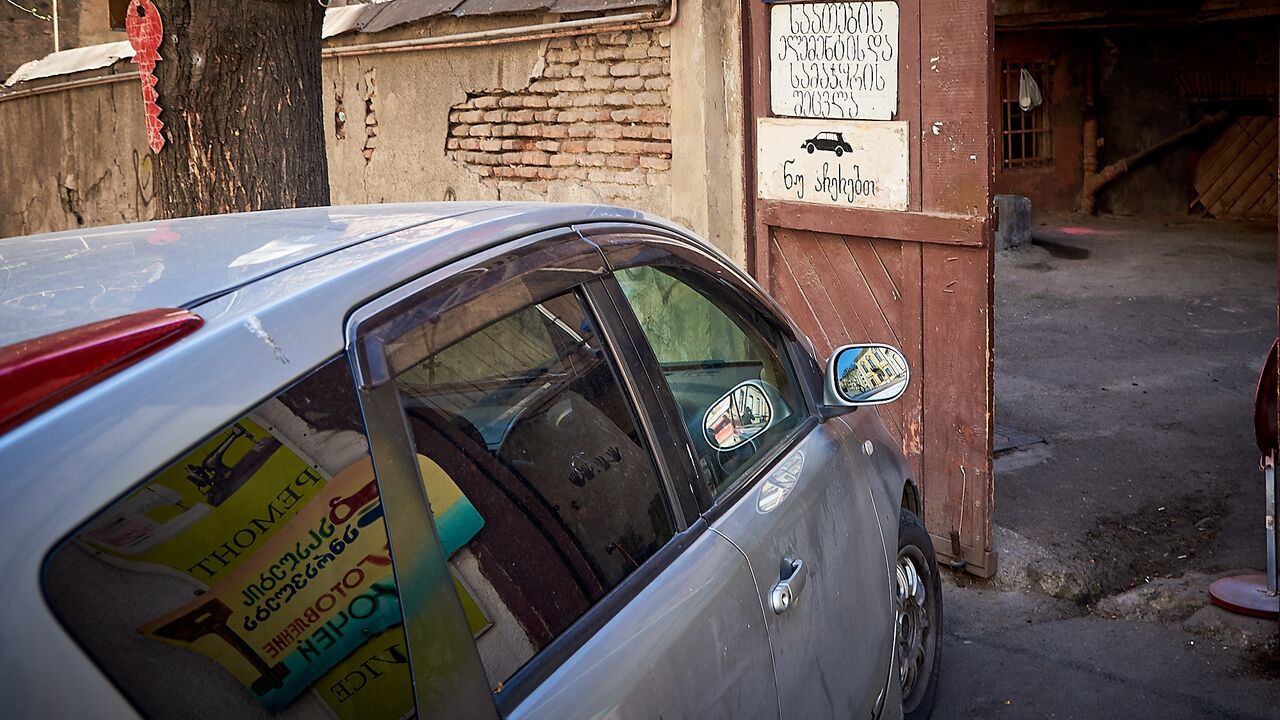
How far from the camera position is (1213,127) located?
16.7 meters

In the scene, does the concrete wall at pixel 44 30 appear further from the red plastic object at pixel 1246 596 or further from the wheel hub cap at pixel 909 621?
the red plastic object at pixel 1246 596

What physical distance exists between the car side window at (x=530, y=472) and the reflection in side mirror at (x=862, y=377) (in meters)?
1.02

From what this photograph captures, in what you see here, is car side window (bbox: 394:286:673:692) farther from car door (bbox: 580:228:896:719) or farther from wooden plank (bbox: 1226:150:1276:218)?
wooden plank (bbox: 1226:150:1276:218)

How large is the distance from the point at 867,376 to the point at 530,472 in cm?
145

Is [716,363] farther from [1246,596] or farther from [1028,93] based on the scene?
[1028,93]

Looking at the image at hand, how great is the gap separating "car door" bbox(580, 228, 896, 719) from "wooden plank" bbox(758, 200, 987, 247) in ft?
5.48

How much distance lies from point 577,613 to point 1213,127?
17.4 meters

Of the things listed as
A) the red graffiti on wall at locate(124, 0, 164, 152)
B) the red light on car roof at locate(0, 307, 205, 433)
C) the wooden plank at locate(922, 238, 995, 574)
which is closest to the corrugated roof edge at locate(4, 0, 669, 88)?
the red graffiti on wall at locate(124, 0, 164, 152)

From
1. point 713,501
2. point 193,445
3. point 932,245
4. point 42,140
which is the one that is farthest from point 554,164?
point 42,140

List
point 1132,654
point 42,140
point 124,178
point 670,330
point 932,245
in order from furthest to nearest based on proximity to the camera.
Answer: point 42,140 < point 124,178 < point 932,245 < point 1132,654 < point 670,330

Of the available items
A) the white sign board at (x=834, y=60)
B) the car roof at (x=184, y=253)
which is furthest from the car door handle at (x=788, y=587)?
the white sign board at (x=834, y=60)

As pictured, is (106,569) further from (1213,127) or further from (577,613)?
(1213,127)

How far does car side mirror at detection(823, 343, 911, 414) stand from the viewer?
3.11 m

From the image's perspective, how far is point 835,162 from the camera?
5.11 m
